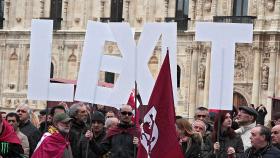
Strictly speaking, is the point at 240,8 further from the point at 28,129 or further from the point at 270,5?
the point at 28,129

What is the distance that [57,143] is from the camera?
1363cm

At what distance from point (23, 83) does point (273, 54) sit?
12.3 metres

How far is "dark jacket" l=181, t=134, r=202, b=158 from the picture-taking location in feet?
48.2

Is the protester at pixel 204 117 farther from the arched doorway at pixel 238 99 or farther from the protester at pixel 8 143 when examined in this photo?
the arched doorway at pixel 238 99

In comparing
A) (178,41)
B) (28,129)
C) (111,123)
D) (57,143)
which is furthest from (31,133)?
(178,41)

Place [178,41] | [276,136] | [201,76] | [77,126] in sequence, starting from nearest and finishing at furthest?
[276,136] → [77,126] → [201,76] → [178,41]

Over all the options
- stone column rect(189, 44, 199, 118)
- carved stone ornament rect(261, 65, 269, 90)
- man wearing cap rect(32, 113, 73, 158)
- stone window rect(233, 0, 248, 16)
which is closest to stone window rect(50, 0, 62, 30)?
stone column rect(189, 44, 199, 118)

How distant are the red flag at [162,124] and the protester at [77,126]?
243 cm

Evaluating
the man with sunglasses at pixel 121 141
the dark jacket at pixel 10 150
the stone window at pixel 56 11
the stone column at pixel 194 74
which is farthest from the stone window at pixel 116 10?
the dark jacket at pixel 10 150

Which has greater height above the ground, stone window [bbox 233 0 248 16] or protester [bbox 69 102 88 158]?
stone window [bbox 233 0 248 16]

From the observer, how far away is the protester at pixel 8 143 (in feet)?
42.0

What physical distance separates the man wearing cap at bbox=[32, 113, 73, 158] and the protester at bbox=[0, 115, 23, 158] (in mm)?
541

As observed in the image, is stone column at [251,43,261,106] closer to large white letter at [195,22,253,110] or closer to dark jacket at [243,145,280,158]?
large white letter at [195,22,253,110]

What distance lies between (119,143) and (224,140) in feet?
4.88
